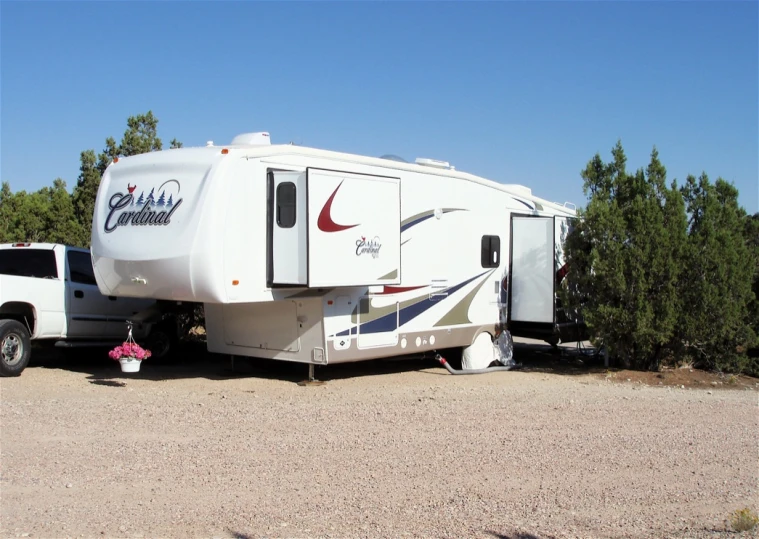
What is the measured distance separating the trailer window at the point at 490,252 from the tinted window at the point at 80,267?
6148 millimetres

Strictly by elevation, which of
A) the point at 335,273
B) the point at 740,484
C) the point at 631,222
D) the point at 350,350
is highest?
the point at 631,222

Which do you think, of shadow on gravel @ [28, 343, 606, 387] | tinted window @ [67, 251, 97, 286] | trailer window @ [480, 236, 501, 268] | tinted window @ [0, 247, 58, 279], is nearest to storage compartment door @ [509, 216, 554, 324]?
trailer window @ [480, 236, 501, 268]

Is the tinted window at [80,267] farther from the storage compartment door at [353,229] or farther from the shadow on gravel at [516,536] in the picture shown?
the shadow on gravel at [516,536]

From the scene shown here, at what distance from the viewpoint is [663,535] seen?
17.1ft

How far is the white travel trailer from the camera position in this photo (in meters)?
9.32

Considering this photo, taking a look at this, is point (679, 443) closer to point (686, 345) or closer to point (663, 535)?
point (663, 535)

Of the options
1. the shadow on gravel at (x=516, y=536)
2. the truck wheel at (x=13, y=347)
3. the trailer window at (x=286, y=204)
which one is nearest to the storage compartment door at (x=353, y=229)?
the trailer window at (x=286, y=204)

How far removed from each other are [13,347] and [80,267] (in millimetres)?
1777

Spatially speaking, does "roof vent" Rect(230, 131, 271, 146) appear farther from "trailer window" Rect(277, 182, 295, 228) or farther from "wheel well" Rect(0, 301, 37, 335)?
"wheel well" Rect(0, 301, 37, 335)

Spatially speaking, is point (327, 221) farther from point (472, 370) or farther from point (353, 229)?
point (472, 370)

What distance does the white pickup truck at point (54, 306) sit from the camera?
435 inches

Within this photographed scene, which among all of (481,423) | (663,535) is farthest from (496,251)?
(663,535)

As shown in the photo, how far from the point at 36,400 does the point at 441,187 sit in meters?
6.36

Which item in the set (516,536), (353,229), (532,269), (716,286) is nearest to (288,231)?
(353,229)
